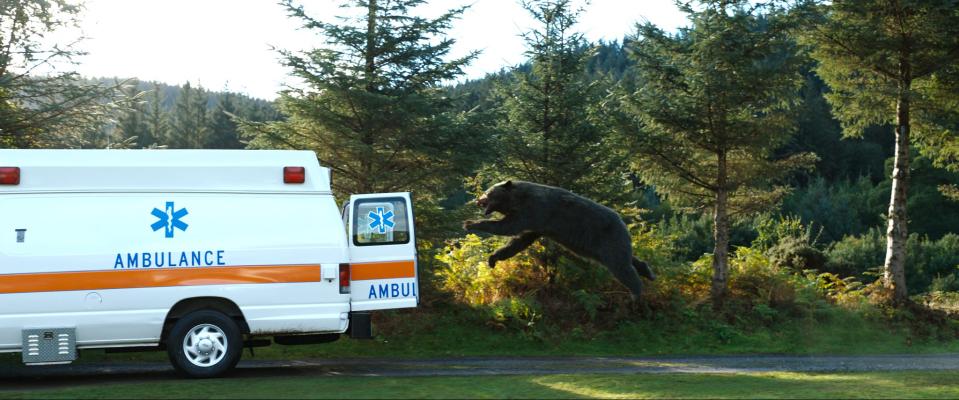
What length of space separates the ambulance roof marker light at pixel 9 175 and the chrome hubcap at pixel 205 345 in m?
2.80

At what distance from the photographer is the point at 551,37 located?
1788 cm

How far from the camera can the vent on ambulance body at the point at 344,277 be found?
1109 cm

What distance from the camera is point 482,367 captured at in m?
13.5

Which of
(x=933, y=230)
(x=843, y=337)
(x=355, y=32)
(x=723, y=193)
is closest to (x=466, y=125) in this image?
(x=355, y=32)

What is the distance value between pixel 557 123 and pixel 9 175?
10.4 m

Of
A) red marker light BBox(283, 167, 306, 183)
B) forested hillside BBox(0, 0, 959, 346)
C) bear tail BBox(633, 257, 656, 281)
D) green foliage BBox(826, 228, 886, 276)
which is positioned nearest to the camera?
red marker light BBox(283, 167, 306, 183)

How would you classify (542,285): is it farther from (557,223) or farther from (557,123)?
(557,223)

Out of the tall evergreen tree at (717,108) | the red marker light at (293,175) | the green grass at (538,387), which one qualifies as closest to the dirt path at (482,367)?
the green grass at (538,387)

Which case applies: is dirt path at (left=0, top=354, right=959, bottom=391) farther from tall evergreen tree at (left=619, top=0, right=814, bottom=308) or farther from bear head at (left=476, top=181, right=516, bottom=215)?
tall evergreen tree at (left=619, top=0, right=814, bottom=308)

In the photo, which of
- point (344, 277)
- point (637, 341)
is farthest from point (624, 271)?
point (637, 341)

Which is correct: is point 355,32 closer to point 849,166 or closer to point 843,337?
point 843,337

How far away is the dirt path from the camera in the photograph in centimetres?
1179

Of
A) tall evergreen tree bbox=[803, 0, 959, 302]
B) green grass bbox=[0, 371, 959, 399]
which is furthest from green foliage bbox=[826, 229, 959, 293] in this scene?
green grass bbox=[0, 371, 959, 399]

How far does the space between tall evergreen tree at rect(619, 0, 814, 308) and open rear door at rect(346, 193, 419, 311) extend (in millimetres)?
7996
